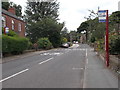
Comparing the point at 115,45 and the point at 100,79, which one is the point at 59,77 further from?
the point at 115,45

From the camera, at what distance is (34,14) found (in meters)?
73.2

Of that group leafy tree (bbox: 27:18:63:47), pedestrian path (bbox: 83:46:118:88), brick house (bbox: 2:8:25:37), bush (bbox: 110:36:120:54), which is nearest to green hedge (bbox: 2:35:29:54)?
brick house (bbox: 2:8:25:37)

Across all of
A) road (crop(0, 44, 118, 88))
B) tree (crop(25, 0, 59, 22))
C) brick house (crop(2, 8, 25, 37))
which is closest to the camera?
road (crop(0, 44, 118, 88))

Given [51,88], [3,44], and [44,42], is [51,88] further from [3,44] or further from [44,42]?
[44,42]

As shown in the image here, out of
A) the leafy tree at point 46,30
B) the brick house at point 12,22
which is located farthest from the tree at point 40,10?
the brick house at point 12,22

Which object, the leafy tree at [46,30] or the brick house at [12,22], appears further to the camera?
the leafy tree at [46,30]

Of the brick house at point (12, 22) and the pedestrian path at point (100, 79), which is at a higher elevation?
the brick house at point (12, 22)

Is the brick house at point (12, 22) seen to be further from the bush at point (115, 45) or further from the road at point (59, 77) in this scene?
the bush at point (115, 45)

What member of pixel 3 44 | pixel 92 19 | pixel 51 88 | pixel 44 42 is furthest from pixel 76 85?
pixel 44 42

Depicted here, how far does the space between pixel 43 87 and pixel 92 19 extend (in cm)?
2405

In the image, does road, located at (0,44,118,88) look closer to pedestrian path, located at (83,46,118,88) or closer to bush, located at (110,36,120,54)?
pedestrian path, located at (83,46,118,88)

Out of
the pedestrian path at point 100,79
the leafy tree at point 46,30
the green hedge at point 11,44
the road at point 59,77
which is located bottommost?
the road at point 59,77

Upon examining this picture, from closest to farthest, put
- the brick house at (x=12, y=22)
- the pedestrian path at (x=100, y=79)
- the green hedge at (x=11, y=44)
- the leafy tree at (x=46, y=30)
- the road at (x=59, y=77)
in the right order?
the pedestrian path at (x=100, y=79)
the road at (x=59, y=77)
the green hedge at (x=11, y=44)
the brick house at (x=12, y=22)
the leafy tree at (x=46, y=30)

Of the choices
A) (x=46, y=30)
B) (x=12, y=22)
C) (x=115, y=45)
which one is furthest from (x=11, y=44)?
(x=46, y=30)
